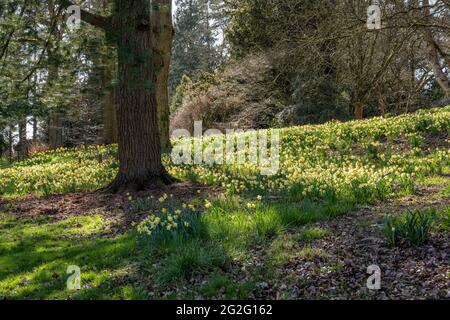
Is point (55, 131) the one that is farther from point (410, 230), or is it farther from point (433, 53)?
point (410, 230)

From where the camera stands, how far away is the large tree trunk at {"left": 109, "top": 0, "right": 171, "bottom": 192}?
28.0 feet

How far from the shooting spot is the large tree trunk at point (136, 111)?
852 cm

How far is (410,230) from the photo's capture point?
4551 mm

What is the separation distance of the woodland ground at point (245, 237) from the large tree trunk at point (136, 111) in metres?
0.53

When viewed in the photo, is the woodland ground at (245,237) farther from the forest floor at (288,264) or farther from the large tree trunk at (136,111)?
Result: the large tree trunk at (136,111)

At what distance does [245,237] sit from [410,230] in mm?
1715

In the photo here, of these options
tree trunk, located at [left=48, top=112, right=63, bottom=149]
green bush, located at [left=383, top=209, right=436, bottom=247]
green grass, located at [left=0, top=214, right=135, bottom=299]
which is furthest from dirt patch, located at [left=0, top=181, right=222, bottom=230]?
tree trunk, located at [left=48, top=112, right=63, bottom=149]

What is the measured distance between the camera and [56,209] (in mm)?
8406

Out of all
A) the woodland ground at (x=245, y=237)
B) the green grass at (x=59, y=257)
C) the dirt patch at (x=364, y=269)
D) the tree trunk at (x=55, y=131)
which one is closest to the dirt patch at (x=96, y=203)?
the woodland ground at (x=245, y=237)

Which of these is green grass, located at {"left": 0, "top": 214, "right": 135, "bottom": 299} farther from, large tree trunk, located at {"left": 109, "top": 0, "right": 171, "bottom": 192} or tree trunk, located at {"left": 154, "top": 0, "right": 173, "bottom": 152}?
tree trunk, located at {"left": 154, "top": 0, "right": 173, "bottom": 152}

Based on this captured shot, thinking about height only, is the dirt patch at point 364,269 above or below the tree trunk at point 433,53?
below

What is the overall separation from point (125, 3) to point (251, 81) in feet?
45.1
